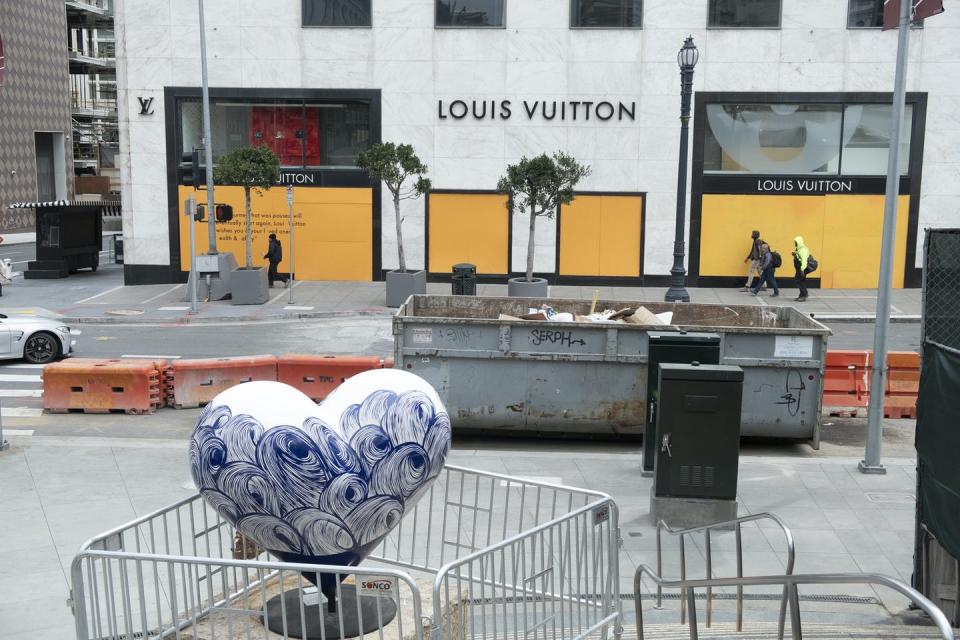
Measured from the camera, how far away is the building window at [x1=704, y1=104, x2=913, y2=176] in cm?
2873

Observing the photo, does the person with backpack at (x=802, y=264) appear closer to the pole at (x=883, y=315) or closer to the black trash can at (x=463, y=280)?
the black trash can at (x=463, y=280)

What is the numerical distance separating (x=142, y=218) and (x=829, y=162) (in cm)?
1893

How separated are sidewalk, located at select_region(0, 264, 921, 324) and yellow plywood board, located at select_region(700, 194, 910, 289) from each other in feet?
2.08

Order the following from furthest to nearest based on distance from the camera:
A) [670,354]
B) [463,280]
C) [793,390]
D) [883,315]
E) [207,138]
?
[207,138] → [463,280] → [793,390] → [883,315] → [670,354]

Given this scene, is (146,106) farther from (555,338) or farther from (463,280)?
(555,338)

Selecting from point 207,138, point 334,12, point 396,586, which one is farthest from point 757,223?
point 396,586

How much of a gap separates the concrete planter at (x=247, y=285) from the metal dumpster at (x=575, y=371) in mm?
13658

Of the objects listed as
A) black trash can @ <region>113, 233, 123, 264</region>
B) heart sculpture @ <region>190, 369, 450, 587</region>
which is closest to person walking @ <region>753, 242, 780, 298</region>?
black trash can @ <region>113, 233, 123, 264</region>

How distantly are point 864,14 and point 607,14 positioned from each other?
21.8ft

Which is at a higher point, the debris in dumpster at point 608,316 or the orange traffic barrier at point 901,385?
the debris in dumpster at point 608,316

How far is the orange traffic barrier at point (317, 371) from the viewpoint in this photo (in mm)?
15297

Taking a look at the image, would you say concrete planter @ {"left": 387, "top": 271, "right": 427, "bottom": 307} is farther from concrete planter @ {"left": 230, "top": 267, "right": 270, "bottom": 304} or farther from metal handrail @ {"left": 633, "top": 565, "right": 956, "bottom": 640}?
metal handrail @ {"left": 633, "top": 565, "right": 956, "bottom": 640}

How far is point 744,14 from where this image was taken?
92.2 feet

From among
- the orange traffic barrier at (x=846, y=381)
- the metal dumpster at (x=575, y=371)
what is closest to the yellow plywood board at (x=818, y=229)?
the orange traffic barrier at (x=846, y=381)
